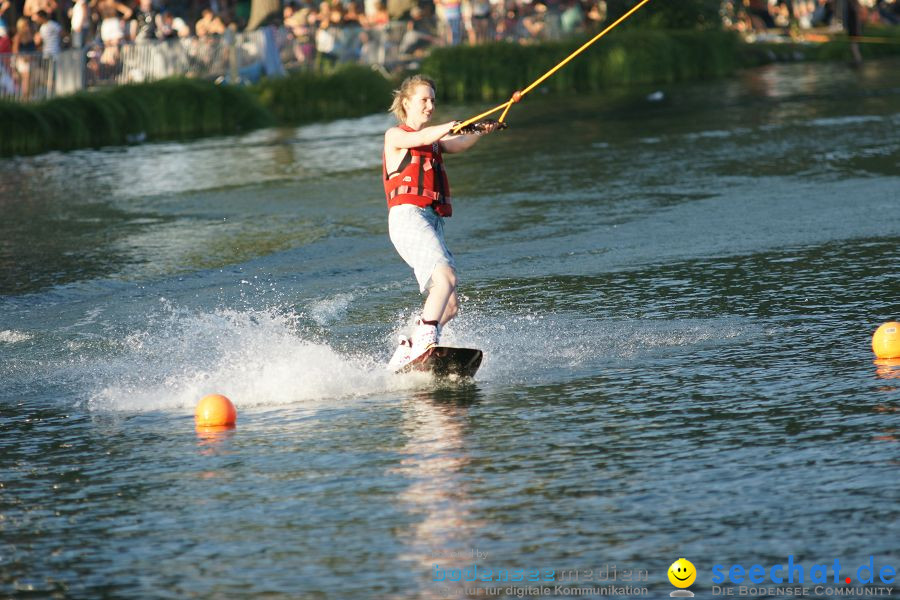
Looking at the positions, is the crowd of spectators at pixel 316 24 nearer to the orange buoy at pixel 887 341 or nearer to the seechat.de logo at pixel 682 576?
the orange buoy at pixel 887 341

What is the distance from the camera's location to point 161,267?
13586 millimetres

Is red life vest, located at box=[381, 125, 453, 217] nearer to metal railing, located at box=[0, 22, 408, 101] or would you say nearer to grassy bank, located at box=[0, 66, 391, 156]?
grassy bank, located at box=[0, 66, 391, 156]

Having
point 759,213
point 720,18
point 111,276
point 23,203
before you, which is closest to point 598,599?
point 111,276

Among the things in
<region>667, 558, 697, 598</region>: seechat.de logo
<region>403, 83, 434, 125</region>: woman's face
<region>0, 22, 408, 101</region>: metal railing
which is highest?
<region>0, 22, 408, 101</region>: metal railing

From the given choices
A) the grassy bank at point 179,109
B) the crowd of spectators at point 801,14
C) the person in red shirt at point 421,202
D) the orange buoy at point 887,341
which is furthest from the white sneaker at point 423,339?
the crowd of spectators at point 801,14

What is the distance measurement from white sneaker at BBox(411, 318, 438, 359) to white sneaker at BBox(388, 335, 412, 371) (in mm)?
48

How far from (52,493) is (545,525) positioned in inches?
87.6

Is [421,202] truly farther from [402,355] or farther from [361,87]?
[361,87]

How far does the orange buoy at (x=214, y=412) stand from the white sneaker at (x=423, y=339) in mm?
1160

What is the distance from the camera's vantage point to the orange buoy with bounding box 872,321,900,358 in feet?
27.7

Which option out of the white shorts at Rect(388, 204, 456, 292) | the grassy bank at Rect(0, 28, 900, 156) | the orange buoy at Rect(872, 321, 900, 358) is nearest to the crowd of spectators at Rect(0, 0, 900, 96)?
the grassy bank at Rect(0, 28, 900, 156)

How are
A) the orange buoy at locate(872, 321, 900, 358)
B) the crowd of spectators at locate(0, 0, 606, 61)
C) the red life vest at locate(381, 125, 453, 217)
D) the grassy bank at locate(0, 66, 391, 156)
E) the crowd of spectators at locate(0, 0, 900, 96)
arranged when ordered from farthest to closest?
the crowd of spectators at locate(0, 0, 606, 61) < the crowd of spectators at locate(0, 0, 900, 96) < the grassy bank at locate(0, 66, 391, 156) < the red life vest at locate(381, 125, 453, 217) < the orange buoy at locate(872, 321, 900, 358)

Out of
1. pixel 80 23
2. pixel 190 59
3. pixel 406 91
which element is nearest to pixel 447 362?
pixel 406 91

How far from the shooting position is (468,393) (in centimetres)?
830
